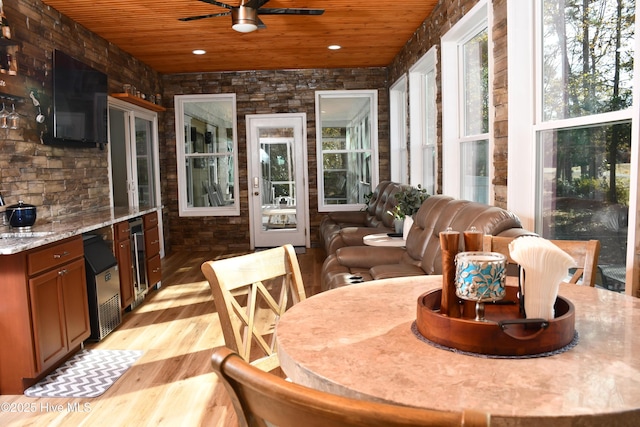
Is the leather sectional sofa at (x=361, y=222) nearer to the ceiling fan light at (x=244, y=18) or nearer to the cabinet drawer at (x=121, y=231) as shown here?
the cabinet drawer at (x=121, y=231)

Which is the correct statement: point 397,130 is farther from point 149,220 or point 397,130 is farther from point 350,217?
point 149,220

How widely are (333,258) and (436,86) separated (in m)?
2.02

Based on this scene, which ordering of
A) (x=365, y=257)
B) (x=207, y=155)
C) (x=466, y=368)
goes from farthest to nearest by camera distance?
(x=207, y=155) < (x=365, y=257) < (x=466, y=368)

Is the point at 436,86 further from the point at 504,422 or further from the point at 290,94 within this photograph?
the point at 504,422

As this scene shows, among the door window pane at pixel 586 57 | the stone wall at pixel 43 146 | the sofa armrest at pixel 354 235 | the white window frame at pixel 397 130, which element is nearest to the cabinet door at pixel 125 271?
the stone wall at pixel 43 146

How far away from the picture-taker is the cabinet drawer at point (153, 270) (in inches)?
201

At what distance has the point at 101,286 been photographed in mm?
3844

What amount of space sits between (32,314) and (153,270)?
7.33 feet

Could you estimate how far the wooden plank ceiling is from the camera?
476 centimetres

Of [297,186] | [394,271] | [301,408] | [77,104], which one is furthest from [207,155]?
[301,408]

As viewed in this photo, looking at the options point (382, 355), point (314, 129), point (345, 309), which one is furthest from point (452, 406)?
point (314, 129)

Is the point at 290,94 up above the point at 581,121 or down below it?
above

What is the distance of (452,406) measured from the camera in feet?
3.05

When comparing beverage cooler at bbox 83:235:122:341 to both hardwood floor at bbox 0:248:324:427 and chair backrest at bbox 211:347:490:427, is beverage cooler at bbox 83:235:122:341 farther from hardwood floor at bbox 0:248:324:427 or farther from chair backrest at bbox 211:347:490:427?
chair backrest at bbox 211:347:490:427
